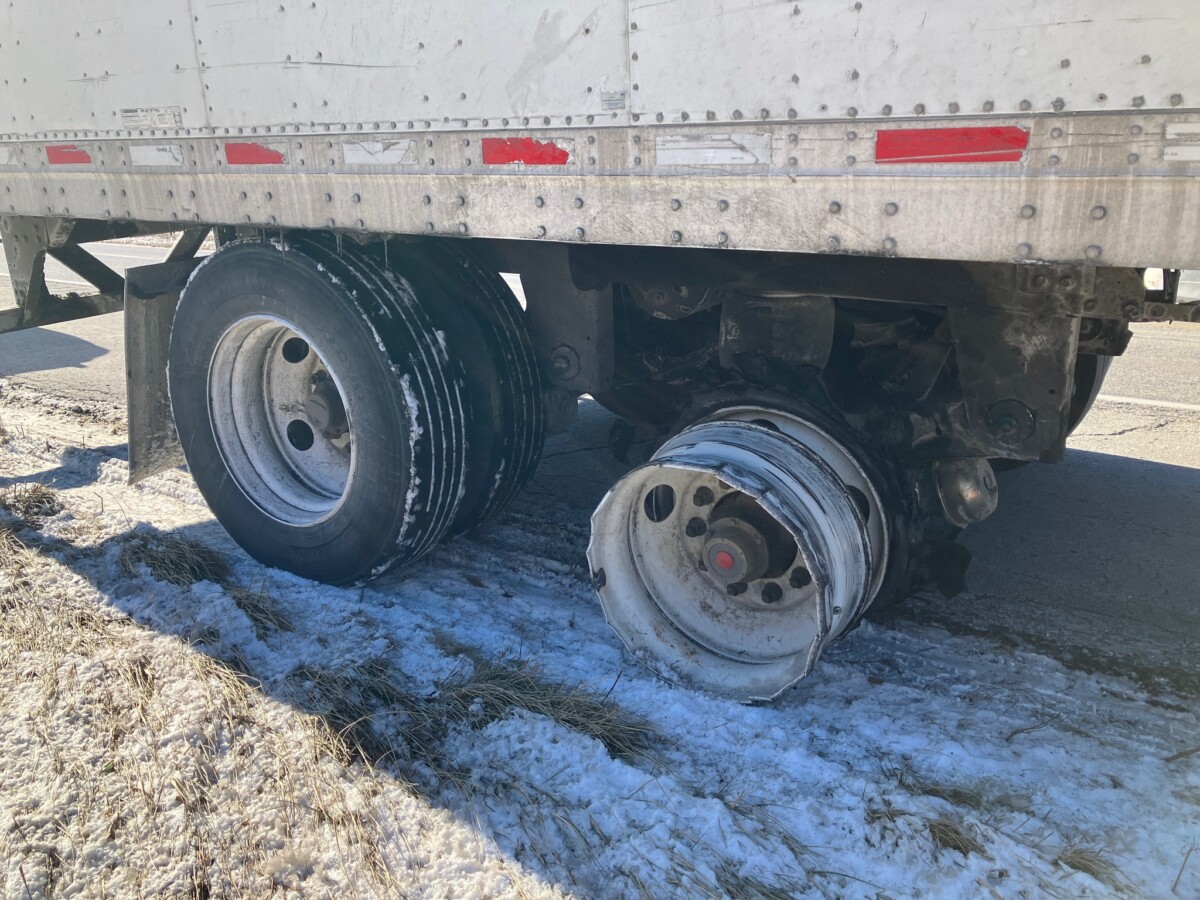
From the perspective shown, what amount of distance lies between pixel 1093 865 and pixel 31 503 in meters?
4.63

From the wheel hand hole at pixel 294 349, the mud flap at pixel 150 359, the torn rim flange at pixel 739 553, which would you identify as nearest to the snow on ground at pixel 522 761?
the torn rim flange at pixel 739 553

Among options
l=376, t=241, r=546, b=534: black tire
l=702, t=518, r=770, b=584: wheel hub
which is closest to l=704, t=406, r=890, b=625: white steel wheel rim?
l=702, t=518, r=770, b=584: wheel hub

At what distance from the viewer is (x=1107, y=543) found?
13.0 ft

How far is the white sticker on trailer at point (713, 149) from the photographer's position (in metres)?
2.21

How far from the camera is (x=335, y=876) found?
2.30m

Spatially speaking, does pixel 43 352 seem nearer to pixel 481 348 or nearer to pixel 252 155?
pixel 252 155

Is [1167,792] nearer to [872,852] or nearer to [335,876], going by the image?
[872,852]

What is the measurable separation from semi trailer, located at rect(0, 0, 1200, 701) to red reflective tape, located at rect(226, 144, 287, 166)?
12mm

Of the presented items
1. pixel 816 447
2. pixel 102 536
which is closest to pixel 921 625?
pixel 816 447

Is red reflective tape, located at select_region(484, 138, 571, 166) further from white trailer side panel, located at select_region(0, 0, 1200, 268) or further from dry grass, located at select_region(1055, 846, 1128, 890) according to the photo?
dry grass, located at select_region(1055, 846, 1128, 890)

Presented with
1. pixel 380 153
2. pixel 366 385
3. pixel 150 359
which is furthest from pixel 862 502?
pixel 150 359

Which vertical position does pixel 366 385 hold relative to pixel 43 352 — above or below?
above

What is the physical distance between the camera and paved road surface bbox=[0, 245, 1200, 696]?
3.29 metres

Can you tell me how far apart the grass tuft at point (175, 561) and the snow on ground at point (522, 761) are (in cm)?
10
